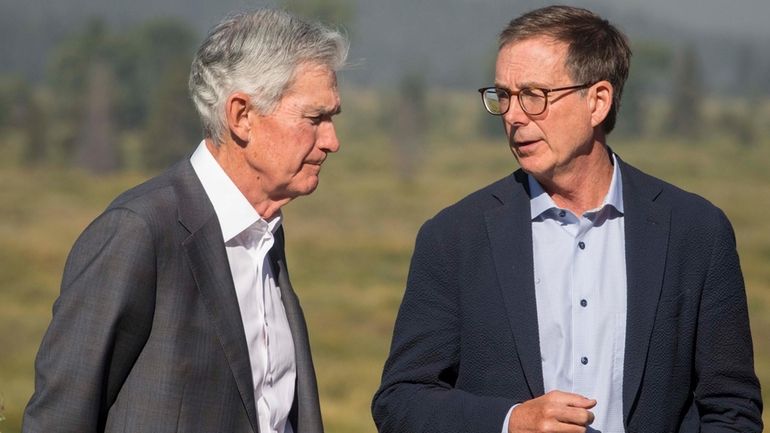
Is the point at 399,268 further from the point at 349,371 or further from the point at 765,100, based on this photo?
the point at 765,100

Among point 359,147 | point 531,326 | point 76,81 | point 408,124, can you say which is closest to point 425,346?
point 531,326

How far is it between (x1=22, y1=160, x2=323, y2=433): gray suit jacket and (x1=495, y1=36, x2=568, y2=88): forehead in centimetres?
69

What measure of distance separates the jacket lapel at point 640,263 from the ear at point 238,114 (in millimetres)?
831

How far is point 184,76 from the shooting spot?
24969 mm

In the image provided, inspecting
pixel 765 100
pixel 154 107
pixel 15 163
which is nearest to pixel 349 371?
pixel 154 107

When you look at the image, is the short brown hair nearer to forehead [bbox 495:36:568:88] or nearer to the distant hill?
forehead [bbox 495:36:568:88]

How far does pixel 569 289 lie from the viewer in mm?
2549

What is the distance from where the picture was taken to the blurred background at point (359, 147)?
2277 centimetres

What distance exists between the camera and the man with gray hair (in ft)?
7.09

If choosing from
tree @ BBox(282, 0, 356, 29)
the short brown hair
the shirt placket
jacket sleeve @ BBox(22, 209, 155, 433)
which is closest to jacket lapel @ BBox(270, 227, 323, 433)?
jacket sleeve @ BBox(22, 209, 155, 433)

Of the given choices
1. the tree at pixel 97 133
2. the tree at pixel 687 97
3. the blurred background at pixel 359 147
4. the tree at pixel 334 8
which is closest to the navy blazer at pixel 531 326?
the blurred background at pixel 359 147

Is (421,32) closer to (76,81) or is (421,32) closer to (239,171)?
(76,81)

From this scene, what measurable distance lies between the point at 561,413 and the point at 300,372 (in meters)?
0.54

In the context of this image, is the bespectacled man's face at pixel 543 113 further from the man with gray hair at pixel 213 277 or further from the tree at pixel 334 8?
the tree at pixel 334 8
